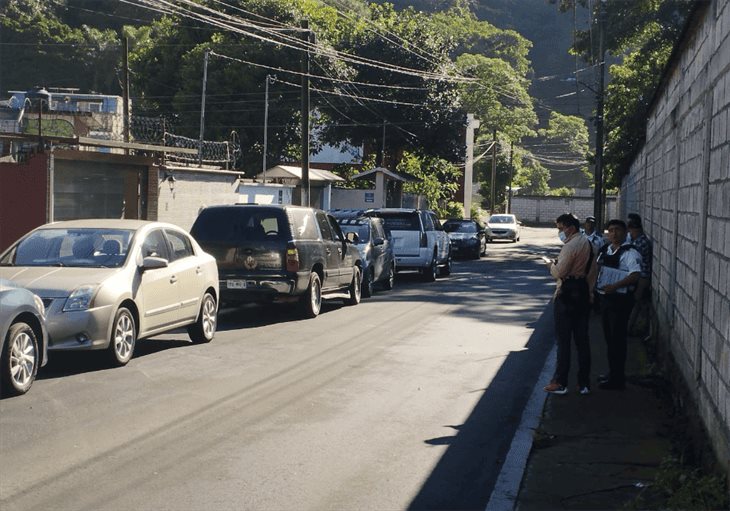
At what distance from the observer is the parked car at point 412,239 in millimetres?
26609

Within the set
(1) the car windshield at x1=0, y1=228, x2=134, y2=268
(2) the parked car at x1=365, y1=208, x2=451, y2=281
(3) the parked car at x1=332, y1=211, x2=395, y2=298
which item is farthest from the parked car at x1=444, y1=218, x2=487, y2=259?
(1) the car windshield at x1=0, y1=228, x2=134, y2=268

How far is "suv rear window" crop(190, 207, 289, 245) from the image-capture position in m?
16.8

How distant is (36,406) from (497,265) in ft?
89.3

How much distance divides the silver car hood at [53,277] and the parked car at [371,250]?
9.66 m

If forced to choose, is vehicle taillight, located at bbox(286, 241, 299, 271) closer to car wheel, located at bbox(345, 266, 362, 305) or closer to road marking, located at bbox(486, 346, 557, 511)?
car wheel, located at bbox(345, 266, 362, 305)

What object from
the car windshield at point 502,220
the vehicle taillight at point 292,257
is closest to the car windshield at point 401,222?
the vehicle taillight at point 292,257

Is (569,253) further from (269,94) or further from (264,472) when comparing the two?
(269,94)

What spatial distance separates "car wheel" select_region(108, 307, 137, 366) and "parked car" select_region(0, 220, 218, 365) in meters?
0.01

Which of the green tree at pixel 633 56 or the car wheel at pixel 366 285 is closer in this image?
the car wheel at pixel 366 285

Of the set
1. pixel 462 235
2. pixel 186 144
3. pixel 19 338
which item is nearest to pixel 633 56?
pixel 462 235

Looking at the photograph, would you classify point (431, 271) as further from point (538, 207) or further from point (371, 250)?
point (538, 207)

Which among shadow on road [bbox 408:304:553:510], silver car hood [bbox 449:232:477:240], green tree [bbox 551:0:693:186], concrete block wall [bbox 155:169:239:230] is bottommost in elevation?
shadow on road [bbox 408:304:553:510]

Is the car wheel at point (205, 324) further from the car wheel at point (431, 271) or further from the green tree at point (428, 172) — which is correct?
the green tree at point (428, 172)

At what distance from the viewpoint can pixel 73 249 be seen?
12.3 m
